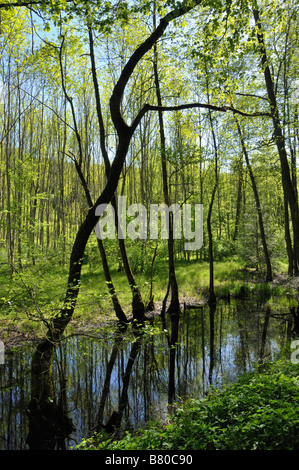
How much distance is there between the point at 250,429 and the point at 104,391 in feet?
11.6

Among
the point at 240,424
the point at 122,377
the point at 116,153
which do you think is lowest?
the point at 122,377

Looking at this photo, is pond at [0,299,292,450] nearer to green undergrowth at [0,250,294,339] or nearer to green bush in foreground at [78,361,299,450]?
green undergrowth at [0,250,294,339]

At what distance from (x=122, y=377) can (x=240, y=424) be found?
3.78m

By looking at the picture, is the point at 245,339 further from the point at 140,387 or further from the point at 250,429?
the point at 250,429

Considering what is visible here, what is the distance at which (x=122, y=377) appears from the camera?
625 cm

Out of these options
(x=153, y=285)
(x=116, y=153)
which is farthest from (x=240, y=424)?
(x=153, y=285)

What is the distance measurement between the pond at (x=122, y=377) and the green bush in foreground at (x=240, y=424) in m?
1.20

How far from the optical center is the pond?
4.54m

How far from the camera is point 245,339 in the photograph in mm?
8141

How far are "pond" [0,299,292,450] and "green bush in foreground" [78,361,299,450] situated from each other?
1.20 m

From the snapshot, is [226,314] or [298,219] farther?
[226,314]

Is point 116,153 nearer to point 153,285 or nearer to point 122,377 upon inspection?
point 122,377
